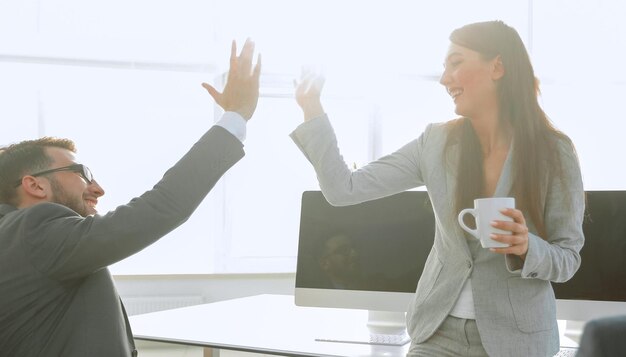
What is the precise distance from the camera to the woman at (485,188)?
1.56 metres

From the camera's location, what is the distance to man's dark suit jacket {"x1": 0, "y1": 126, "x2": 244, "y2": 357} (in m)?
1.49

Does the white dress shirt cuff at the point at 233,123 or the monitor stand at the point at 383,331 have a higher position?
the white dress shirt cuff at the point at 233,123

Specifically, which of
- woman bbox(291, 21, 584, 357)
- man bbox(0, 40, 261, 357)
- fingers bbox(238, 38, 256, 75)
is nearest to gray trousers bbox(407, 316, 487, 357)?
woman bbox(291, 21, 584, 357)

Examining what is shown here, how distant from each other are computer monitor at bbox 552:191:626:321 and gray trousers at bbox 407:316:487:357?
775mm

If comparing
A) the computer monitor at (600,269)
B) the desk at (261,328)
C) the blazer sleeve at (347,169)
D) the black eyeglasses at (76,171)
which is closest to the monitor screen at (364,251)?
the desk at (261,328)

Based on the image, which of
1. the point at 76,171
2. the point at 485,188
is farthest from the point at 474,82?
the point at 76,171

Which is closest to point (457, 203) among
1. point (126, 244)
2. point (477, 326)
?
point (477, 326)

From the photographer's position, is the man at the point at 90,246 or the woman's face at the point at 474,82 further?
the woman's face at the point at 474,82

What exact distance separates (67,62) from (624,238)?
4.72m

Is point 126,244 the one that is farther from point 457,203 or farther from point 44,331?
point 457,203

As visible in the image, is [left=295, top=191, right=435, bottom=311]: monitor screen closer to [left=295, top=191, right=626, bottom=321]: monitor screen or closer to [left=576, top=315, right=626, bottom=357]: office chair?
[left=295, top=191, right=626, bottom=321]: monitor screen

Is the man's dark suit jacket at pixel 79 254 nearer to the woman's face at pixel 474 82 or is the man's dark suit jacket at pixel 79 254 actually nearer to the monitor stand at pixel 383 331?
the woman's face at pixel 474 82

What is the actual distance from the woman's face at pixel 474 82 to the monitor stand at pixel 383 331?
2.82 feet

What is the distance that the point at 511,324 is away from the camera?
156 cm
